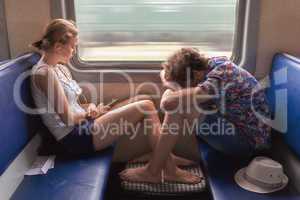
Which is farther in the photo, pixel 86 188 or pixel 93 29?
pixel 93 29

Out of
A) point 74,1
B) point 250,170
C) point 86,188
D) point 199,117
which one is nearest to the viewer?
point 86,188

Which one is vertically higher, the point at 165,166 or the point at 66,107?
the point at 66,107

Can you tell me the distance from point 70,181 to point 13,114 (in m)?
0.46

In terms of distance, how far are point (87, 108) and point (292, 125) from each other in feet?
4.24

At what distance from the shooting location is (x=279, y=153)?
6.51 ft

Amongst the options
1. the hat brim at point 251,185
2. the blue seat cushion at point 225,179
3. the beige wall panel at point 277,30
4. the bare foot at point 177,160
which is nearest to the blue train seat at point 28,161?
the bare foot at point 177,160

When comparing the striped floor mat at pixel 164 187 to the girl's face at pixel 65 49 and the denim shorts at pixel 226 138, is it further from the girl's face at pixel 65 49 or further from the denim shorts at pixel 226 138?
the girl's face at pixel 65 49

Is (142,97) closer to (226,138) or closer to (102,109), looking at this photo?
(102,109)

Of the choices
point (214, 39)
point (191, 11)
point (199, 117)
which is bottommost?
point (199, 117)

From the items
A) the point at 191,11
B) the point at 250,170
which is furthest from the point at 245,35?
the point at 250,170

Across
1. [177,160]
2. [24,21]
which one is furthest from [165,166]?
[24,21]

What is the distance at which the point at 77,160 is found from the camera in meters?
1.94

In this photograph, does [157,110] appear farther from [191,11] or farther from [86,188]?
[86,188]

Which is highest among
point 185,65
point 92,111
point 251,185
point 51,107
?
point 185,65
